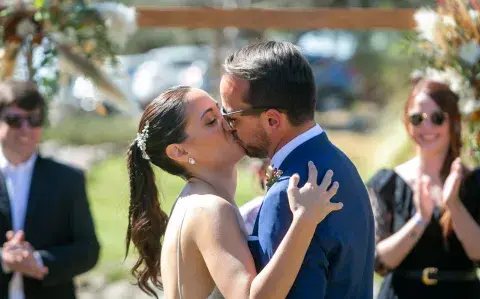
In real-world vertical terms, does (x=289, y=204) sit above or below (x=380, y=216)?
above

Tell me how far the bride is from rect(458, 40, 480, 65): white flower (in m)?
2.12

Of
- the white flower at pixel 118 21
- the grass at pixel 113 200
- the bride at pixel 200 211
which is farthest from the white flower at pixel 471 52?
the grass at pixel 113 200

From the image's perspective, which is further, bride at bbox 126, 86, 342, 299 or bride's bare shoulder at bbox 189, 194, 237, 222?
bride's bare shoulder at bbox 189, 194, 237, 222

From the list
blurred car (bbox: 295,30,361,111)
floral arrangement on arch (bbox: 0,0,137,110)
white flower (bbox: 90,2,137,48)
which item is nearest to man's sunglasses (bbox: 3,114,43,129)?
floral arrangement on arch (bbox: 0,0,137,110)

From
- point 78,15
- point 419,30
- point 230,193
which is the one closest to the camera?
point 230,193

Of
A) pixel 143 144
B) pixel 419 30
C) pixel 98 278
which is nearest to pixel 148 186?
pixel 143 144

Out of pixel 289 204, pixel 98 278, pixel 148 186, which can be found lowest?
pixel 98 278

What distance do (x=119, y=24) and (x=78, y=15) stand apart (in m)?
0.25

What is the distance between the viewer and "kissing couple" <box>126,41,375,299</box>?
2.38m

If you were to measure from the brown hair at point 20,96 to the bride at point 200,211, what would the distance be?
1599mm

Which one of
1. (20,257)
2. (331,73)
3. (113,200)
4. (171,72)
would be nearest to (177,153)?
(20,257)

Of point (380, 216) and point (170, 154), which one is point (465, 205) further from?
point (170, 154)

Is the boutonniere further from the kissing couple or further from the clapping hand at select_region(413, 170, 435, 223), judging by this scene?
the clapping hand at select_region(413, 170, 435, 223)

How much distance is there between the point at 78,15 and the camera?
204 inches
